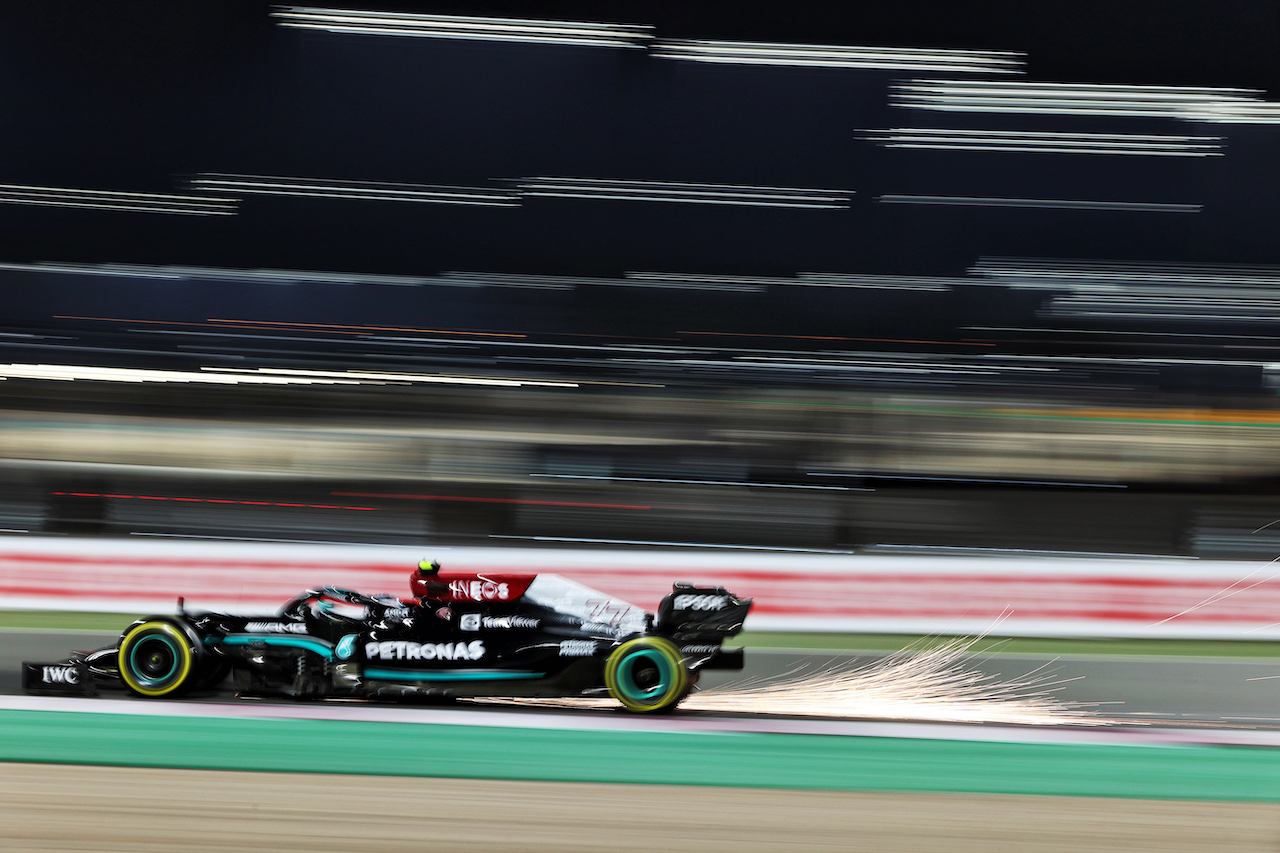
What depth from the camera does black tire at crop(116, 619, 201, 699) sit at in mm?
4719

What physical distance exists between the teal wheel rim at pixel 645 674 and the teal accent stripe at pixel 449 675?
36cm

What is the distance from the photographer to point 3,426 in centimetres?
1300

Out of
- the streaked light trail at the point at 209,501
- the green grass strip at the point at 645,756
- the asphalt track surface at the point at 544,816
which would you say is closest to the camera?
the asphalt track surface at the point at 544,816

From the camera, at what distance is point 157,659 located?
4766 mm

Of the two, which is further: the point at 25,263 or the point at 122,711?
the point at 25,263

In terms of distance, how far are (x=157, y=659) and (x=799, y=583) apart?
3.99 m

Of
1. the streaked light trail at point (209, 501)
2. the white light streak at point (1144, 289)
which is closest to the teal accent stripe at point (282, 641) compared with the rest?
the streaked light trail at point (209, 501)

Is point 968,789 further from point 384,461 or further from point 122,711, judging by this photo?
point 384,461

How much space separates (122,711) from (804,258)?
1398cm

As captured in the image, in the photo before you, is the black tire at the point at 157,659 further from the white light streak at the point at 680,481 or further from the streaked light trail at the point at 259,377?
the streaked light trail at the point at 259,377

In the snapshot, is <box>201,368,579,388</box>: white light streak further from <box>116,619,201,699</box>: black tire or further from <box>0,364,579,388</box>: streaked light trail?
<box>116,619,201,699</box>: black tire

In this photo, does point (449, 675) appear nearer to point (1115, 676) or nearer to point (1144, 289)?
point (1115, 676)

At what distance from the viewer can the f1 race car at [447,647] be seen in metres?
4.57

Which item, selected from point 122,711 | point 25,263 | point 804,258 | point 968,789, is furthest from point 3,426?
point 968,789
